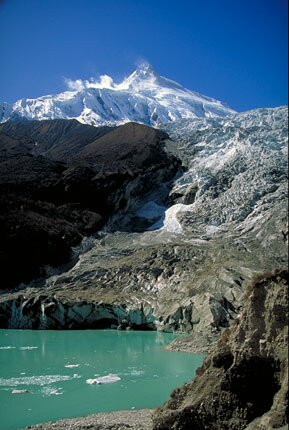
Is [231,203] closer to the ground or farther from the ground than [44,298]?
farther from the ground

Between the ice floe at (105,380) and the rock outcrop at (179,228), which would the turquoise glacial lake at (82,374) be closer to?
the ice floe at (105,380)

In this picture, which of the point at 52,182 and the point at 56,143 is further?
the point at 56,143

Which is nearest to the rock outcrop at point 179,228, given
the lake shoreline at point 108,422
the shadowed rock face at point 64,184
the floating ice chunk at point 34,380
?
the shadowed rock face at point 64,184

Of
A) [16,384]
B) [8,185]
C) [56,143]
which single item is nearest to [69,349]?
[16,384]

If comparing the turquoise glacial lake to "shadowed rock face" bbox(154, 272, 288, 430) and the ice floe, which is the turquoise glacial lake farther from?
"shadowed rock face" bbox(154, 272, 288, 430)

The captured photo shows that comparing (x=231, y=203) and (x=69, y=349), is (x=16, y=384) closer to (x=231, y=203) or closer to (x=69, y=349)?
(x=69, y=349)

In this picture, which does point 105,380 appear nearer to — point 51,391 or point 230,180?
point 51,391
